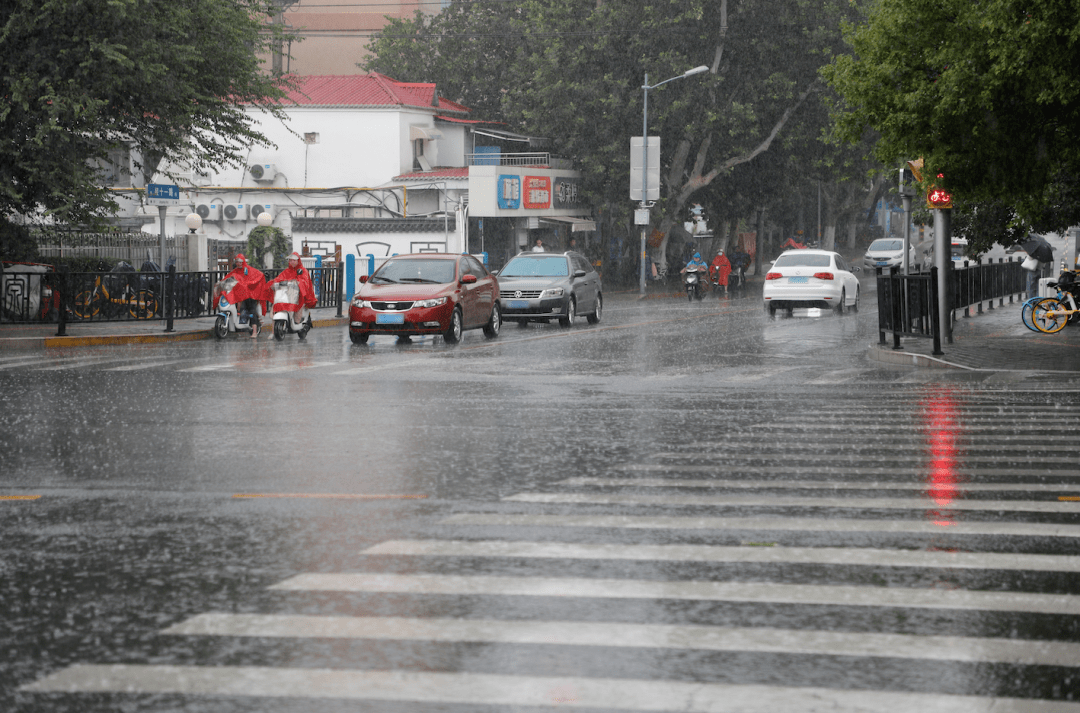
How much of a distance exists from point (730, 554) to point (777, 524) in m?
0.81

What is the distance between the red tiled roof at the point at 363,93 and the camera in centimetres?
5294

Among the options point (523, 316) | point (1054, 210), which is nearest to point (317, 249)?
point (523, 316)

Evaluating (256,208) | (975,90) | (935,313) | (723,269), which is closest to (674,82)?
(723,269)

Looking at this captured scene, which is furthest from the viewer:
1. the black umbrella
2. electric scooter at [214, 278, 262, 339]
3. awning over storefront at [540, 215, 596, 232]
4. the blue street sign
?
awning over storefront at [540, 215, 596, 232]

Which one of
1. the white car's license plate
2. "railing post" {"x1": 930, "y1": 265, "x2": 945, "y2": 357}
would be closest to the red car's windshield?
the white car's license plate

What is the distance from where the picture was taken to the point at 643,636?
17.4 ft

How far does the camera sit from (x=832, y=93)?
2201 inches

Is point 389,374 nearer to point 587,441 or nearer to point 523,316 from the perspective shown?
point 587,441

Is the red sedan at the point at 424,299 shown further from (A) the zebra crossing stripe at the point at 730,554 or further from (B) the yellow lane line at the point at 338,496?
(A) the zebra crossing stripe at the point at 730,554

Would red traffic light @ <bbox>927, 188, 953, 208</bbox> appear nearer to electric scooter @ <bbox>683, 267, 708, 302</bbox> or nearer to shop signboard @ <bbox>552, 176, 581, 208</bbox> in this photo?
electric scooter @ <bbox>683, 267, 708, 302</bbox>

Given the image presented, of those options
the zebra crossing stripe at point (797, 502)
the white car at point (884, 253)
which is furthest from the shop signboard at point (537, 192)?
the zebra crossing stripe at point (797, 502)

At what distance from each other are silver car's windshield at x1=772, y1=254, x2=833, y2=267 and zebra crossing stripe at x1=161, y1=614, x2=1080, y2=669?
99.4ft

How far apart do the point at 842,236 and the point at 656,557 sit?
344ft

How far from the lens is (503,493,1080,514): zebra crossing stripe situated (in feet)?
26.3
